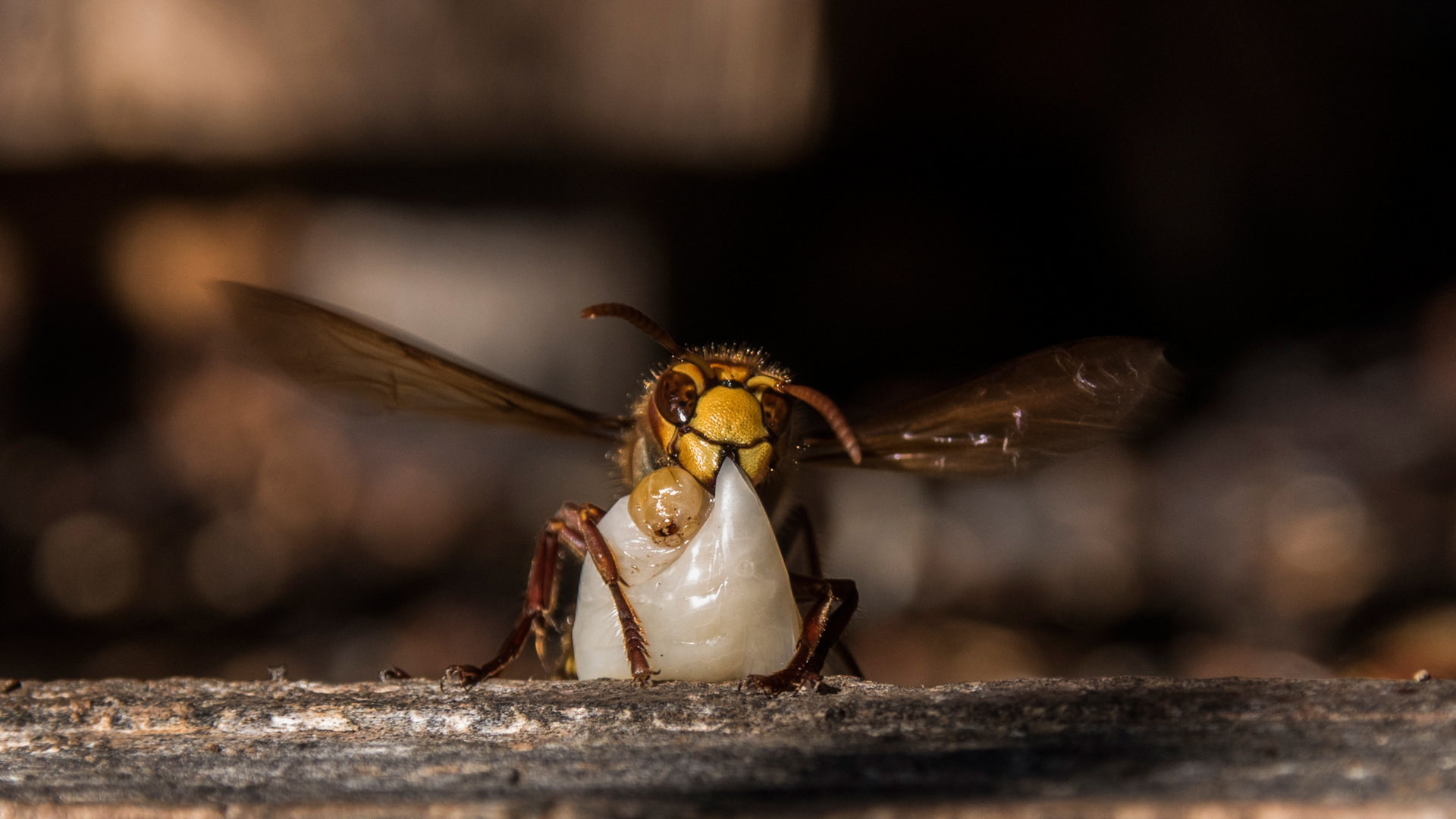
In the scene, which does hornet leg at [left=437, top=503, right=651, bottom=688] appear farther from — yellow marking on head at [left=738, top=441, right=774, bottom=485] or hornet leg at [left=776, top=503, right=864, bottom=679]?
hornet leg at [left=776, top=503, right=864, bottom=679]

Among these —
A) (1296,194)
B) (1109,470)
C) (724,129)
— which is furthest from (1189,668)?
(724,129)

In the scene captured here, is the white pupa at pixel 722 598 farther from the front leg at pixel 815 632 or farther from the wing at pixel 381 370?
the wing at pixel 381 370

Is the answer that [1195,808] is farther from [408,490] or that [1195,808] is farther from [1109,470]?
[408,490]

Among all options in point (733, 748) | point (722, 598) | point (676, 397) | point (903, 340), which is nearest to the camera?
point (733, 748)

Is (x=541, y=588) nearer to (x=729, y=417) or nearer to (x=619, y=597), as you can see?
(x=619, y=597)

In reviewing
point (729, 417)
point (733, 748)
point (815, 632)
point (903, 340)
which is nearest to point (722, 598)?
point (815, 632)

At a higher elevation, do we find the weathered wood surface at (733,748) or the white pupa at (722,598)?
the white pupa at (722,598)

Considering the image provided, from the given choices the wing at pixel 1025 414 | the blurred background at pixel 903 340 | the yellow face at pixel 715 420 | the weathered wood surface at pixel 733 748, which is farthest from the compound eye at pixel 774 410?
the blurred background at pixel 903 340
